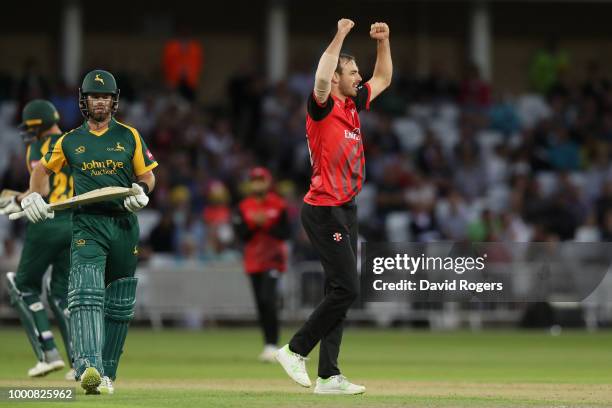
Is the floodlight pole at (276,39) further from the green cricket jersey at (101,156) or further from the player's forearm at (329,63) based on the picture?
the player's forearm at (329,63)

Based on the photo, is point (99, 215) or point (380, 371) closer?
point (99, 215)

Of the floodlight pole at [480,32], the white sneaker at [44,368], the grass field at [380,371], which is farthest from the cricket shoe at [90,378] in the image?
the floodlight pole at [480,32]

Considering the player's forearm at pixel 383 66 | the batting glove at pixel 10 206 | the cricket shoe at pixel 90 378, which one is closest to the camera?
the cricket shoe at pixel 90 378

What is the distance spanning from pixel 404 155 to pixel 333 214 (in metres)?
18.8

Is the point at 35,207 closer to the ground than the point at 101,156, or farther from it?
closer to the ground

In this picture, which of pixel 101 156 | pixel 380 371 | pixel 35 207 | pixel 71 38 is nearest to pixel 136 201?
pixel 101 156

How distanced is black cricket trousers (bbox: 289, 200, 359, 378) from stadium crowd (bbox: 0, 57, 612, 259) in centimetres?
1468

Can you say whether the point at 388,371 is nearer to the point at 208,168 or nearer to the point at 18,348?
the point at 18,348

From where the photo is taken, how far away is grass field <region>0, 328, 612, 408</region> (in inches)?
470

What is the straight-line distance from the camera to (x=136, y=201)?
12.0 m

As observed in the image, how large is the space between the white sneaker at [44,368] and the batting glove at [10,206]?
6.12 ft

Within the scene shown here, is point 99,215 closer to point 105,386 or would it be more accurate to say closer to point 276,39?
point 105,386

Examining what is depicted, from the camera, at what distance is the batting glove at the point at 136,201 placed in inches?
473

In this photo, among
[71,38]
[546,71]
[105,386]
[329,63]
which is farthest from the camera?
[546,71]
